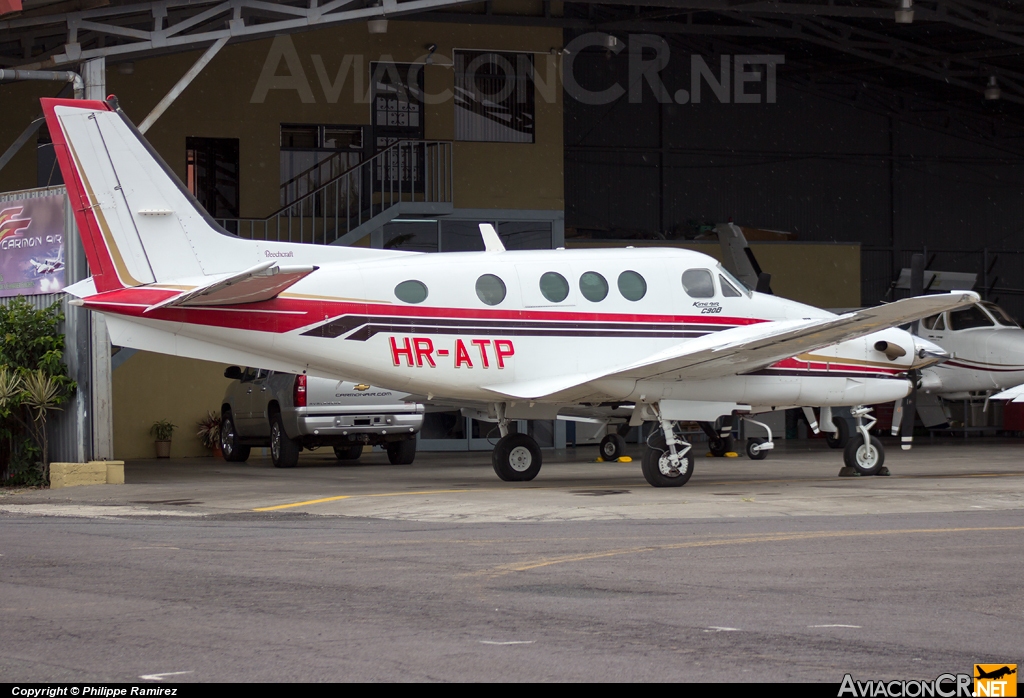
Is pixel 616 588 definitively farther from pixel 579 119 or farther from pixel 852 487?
pixel 579 119

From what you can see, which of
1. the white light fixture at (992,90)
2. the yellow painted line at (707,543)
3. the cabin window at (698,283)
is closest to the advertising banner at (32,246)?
the cabin window at (698,283)

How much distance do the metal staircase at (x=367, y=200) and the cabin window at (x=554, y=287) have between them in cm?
878

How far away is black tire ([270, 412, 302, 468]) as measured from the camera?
2120cm

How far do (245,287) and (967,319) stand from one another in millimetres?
18981

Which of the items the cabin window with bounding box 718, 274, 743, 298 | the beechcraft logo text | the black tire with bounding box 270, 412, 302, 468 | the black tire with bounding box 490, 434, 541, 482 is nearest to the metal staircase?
the black tire with bounding box 270, 412, 302, 468

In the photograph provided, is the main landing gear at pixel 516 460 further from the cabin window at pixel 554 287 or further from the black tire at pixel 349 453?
the black tire at pixel 349 453

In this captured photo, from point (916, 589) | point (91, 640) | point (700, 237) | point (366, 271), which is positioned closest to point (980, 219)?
point (700, 237)

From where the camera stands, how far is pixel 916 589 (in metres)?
7.88

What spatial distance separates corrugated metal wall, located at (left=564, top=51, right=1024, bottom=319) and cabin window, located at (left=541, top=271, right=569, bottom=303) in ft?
74.8

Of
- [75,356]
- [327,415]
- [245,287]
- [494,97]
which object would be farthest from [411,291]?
[494,97]

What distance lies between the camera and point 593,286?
15609 mm

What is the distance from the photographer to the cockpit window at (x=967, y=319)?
2714 cm

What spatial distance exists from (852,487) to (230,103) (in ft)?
55.0

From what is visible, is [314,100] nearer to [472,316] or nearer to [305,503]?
[472,316]
